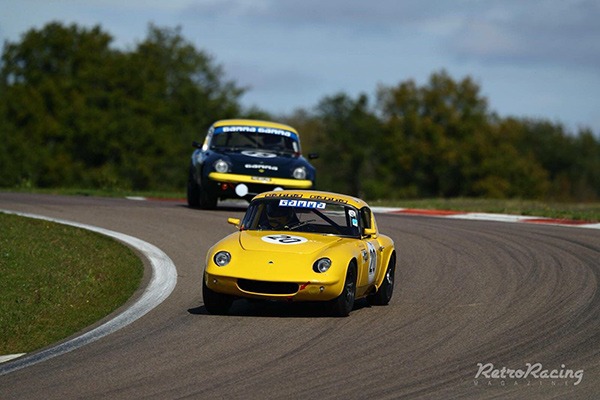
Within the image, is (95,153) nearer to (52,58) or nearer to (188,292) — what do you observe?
(52,58)

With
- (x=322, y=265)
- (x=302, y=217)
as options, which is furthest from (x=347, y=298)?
(x=302, y=217)

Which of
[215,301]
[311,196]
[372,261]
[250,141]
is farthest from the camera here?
[250,141]

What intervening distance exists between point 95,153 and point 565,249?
188 ft

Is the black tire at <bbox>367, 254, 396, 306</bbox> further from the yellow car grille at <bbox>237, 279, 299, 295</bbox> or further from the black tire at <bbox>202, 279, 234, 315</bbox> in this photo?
the black tire at <bbox>202, 279, 234, 315</bbox>

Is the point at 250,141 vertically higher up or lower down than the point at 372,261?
higher up

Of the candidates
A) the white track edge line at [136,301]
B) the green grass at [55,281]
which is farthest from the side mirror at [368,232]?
the green grass at [55,281]

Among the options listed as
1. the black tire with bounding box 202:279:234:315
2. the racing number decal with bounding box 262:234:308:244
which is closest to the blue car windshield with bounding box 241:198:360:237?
the racing number decal with bounding box 262:234:308:244

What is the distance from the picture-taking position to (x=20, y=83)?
72.8m

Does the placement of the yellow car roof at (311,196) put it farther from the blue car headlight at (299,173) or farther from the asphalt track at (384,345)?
the blue car headlight at (299,173)

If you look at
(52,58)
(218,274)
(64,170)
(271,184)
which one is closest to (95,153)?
(64,170)

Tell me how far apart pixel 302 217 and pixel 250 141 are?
1008 cm

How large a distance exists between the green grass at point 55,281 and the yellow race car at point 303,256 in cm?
126

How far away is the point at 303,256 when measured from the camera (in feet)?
34.7

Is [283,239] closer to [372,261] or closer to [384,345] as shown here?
[372,261]
